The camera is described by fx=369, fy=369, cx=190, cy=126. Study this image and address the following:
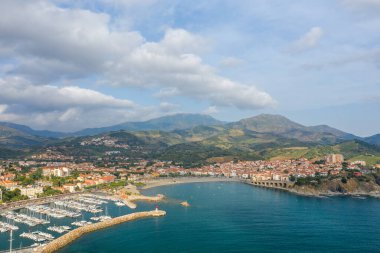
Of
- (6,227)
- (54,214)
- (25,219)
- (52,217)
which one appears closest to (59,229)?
(6,227)

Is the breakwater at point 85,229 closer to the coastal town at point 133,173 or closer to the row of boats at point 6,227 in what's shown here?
the row of boats at point 6,227

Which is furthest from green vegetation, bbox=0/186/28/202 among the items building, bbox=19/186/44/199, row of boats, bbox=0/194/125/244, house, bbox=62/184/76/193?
house, bbox=62/184/76/193

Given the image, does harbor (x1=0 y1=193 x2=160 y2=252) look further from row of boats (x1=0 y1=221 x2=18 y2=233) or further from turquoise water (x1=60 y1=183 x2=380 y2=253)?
turquoise water (x1=60 y1=183 x2=380 y2=253)

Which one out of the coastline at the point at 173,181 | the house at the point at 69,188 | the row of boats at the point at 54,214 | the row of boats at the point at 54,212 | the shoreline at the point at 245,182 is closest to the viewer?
the row of boats at the point at 54,214

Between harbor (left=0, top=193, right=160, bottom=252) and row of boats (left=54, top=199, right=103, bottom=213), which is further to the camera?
row of boats (left=54, top=199, right=103, bottom=213)

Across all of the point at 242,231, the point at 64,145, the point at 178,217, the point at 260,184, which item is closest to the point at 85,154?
the point at 64,145

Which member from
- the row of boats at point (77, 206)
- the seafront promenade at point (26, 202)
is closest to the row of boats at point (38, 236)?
the row of boats at point (77, 206)
